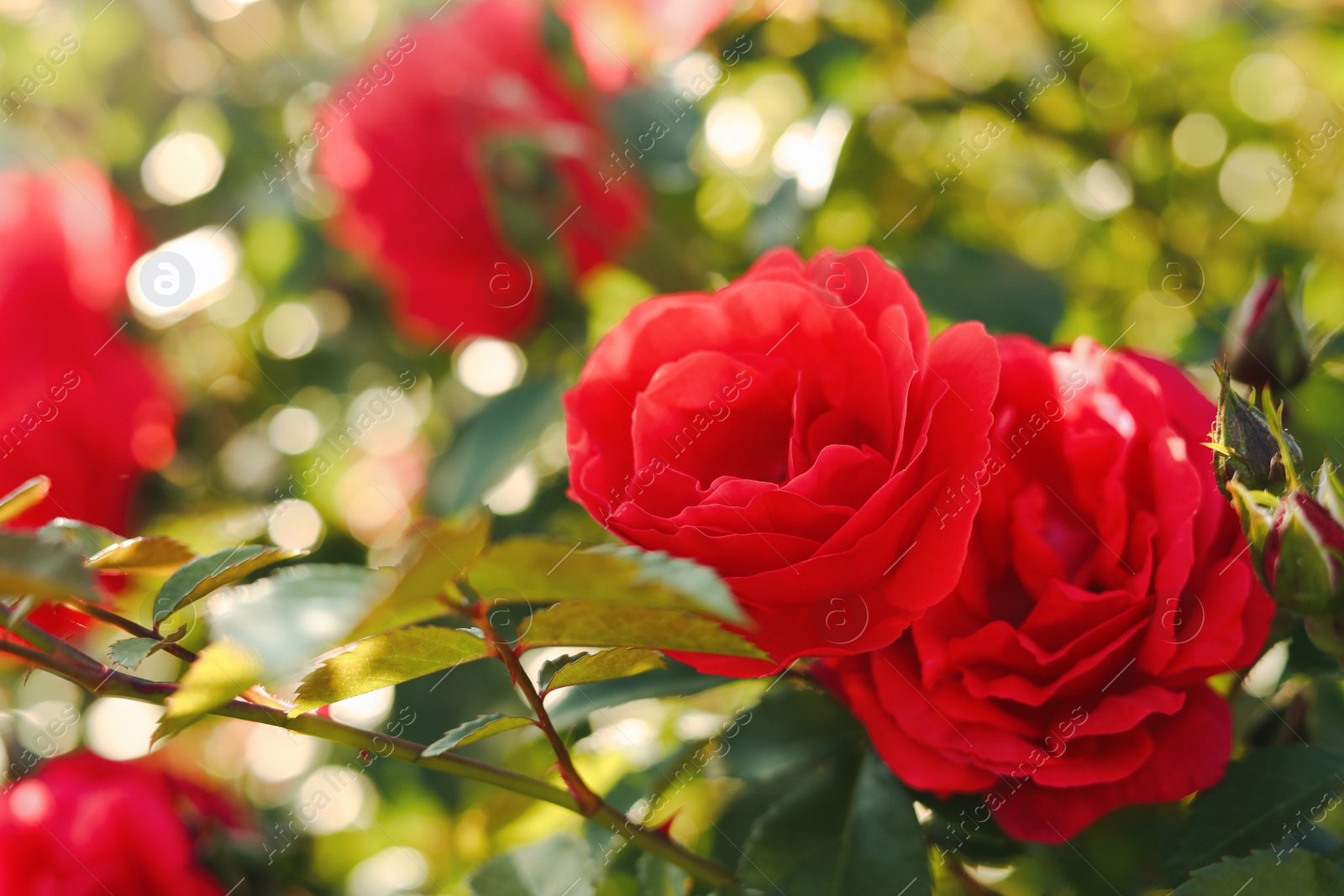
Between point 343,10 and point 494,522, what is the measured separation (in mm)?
934

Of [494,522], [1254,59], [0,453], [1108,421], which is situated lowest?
[1254,59]

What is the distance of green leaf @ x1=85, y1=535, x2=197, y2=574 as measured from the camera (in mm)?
386

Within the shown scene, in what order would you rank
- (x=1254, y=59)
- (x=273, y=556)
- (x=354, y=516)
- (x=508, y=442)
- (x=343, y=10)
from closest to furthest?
1. (x=273, y=556)
2. (x=508, y=442)
3. (x=1254, y=59)
4. (x=354, y=516)
5. (x=343, y=10)

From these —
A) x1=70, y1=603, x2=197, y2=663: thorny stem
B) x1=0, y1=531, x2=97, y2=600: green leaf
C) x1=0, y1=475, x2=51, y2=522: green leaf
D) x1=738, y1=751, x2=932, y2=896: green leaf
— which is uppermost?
x1=0, y1=531, x2=97, y2=600: green leaf

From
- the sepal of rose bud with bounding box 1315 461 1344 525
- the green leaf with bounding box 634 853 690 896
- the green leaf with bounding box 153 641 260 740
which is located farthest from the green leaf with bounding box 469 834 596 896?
the sepal of rose bud with bounding box 1315 461 1344 525

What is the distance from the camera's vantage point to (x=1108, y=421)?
440mm

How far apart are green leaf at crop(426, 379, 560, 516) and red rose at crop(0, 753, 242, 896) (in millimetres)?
296

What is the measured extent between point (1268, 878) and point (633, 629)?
0.27 m

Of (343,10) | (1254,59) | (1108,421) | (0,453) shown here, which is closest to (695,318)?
(1108,421)

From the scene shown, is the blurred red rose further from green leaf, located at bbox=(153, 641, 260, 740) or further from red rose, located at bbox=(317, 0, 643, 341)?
green leaf, located at bbox=(153, 641, 260, 740)

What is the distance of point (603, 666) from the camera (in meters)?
0.39

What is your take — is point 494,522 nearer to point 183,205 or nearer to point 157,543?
point 157,543

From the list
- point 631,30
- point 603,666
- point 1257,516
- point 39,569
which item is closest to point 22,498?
point 39,569

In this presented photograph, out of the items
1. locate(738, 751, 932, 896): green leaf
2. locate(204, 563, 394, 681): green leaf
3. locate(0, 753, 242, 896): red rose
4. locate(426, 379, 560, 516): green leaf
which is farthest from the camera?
locate(426, 379, 560, 516): green leaf
